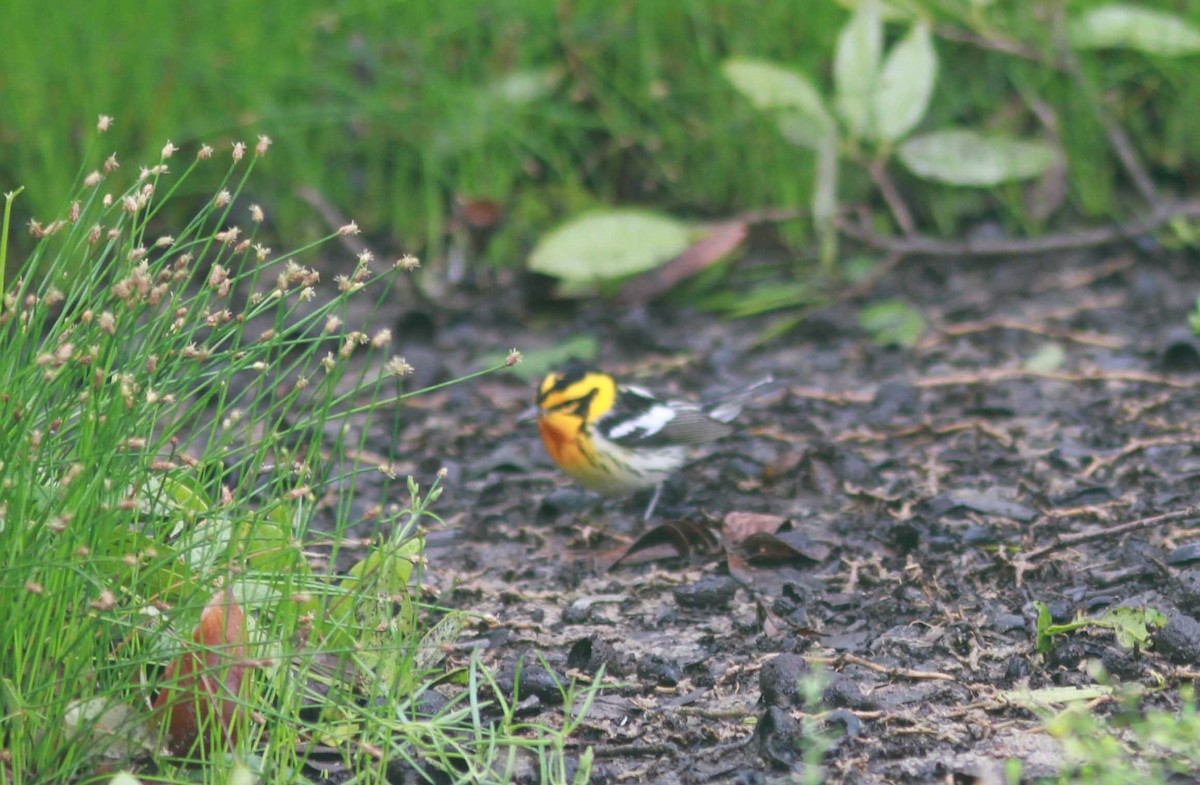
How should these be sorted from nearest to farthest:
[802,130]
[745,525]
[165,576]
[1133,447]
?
[165,576] → [745,525] → [1133,447] → [802,130]

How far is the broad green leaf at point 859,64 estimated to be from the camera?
5.85 m

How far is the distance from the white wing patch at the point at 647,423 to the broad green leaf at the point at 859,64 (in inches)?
71.8

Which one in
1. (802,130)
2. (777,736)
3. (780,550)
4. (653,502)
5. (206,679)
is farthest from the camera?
(802,130)

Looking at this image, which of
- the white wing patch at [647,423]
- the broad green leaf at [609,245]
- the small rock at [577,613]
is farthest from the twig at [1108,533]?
the broad green leaf at [609,245]

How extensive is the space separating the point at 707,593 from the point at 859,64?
2.98 meters

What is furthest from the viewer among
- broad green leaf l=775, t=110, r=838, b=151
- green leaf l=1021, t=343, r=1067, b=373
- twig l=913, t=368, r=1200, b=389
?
broad green leaf l=775, t=110, r=838, b=151

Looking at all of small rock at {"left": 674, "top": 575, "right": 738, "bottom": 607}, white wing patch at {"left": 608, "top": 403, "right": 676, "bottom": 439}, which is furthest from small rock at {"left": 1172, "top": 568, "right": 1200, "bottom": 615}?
white wing patch at {"left": 608, "top": 403, "right": 676, "bottom": 439}

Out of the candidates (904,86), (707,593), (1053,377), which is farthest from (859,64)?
(707,593)

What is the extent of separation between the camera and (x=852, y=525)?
13.5ft

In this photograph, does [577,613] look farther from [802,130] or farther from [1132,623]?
[802,130]

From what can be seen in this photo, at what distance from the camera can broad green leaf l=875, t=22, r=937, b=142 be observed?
582 centimetres

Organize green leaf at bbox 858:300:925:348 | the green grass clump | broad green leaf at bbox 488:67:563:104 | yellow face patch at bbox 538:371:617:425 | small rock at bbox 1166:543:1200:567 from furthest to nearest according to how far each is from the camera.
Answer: broad green leaf at bbox 488:67:563:104, green leaf at bbox 858:300:925:348, yellow face patch at bbox 538:371:617:425, small rock at bbox 1166:543:1200:567, the green grass clump

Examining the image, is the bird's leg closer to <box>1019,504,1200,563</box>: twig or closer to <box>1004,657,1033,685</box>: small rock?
<box>1019,504,1200,563</box>: twig

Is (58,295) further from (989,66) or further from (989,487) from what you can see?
(989,66)
